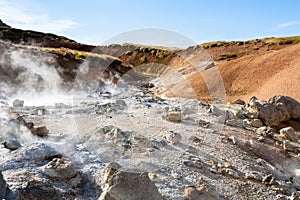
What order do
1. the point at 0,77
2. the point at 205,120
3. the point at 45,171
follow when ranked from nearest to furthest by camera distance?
the point at 45,171 → the point at 205,120 → the point at 0,77

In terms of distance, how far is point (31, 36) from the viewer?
48.5 m

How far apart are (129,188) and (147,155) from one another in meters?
2.21

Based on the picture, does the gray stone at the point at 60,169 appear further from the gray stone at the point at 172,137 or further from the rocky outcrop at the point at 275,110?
the rocky outcrop at the point at 275,110

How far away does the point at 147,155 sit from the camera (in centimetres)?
779

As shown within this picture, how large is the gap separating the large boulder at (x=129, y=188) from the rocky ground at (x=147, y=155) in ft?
0.05

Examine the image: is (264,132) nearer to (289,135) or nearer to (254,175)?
(289,135)

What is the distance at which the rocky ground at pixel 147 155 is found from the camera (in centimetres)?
605

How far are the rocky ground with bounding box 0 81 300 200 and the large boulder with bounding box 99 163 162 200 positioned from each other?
2 cm

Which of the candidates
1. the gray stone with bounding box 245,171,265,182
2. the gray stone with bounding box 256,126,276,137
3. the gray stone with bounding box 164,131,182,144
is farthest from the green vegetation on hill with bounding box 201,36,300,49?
the gray stone with bounding box 245,171,265,182

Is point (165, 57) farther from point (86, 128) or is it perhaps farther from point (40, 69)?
point (86, 128)

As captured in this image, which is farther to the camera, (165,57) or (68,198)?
(165,57)

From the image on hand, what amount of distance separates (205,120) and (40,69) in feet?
45.7

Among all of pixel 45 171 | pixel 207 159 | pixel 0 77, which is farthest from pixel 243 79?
pixel 45 171

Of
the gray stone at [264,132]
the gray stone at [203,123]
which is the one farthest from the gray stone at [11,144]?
the gray stone at [264,132]
